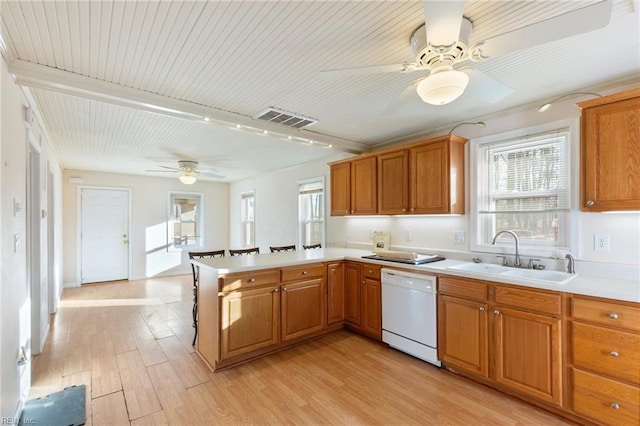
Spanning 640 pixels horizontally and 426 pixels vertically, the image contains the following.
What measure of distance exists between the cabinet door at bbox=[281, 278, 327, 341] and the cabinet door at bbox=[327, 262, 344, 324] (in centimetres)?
10

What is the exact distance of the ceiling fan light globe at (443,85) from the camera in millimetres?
1602

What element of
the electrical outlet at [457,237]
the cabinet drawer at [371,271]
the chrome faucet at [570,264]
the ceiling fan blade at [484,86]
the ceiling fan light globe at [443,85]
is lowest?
the cabinet drawer at [371,271]

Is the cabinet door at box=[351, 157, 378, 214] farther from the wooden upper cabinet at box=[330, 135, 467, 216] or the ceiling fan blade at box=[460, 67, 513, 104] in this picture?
the ceiling fan blade at box=[460, 67, 513, 104]

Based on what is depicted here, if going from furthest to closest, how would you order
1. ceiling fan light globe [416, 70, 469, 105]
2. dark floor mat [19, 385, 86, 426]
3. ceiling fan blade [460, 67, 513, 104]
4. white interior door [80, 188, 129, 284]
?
white interior door [80, 188, 129, 284] → dark floor mat [19, 385, 86, 426] → ceiling fan blade [460, 67, 513, 104] → ceiling fan light globe [416, 70, 469, 105]

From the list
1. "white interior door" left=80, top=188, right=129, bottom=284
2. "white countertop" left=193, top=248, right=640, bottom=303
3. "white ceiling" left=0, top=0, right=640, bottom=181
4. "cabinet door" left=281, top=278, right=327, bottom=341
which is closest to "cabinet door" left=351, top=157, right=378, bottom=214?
"white ceiling" left=0, top=0, right=640, bottom=181

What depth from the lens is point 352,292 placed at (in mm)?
3592

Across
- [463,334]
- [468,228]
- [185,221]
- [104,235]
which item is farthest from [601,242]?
[104,235]

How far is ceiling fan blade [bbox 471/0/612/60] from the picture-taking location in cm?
118

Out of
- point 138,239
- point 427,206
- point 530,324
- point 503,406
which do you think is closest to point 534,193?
point 427,206

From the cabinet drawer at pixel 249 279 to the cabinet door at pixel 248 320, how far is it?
0.19 feet

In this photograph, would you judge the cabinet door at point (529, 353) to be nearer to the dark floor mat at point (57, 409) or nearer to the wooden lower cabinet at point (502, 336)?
the wooden lower cabinet at point (502, 336)

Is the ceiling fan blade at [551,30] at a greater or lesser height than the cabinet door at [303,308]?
greater

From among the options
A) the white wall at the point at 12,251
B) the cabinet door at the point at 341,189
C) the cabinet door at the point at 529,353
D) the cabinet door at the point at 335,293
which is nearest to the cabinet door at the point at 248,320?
the cabinet door at the point at 335,293

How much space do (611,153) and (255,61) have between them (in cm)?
264
